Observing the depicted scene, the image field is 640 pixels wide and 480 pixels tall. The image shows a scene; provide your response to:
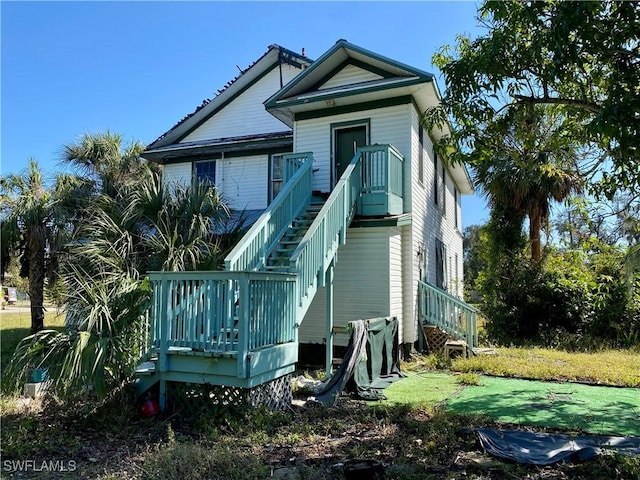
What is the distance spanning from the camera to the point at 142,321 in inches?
269

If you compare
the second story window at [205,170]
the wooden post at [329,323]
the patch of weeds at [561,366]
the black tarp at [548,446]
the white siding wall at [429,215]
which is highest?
the second story window at [205,170]

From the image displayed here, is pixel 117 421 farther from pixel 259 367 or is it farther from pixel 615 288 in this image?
pixel 615 288

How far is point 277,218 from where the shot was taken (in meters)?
9.86

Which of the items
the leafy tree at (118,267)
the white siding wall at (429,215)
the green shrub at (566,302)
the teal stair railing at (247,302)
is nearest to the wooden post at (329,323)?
the teal stair railing at (247,302)

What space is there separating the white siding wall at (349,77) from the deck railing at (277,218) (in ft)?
8.54

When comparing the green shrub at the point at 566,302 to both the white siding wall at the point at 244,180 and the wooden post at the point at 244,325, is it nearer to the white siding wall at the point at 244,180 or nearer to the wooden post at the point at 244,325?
the white siding wall at the point at 244,180

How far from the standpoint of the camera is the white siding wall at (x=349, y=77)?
1224cm

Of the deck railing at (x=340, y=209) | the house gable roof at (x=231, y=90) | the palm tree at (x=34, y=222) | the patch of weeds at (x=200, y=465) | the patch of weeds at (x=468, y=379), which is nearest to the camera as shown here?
the patch of weeds at (x=200, y=465)

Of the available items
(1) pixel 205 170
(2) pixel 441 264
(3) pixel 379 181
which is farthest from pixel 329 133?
(2) pixel 441 264

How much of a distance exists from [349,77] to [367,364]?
7886 mm

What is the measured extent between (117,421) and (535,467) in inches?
207

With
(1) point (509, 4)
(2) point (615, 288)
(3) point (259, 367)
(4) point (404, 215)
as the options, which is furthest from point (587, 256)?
(3) point (259, 367)

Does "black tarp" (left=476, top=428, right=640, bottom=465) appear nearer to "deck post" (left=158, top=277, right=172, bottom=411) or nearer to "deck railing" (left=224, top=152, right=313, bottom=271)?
"deck post" (left=158, top=277, right=172, bottom=411)

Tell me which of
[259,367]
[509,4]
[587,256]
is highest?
[509,4]
